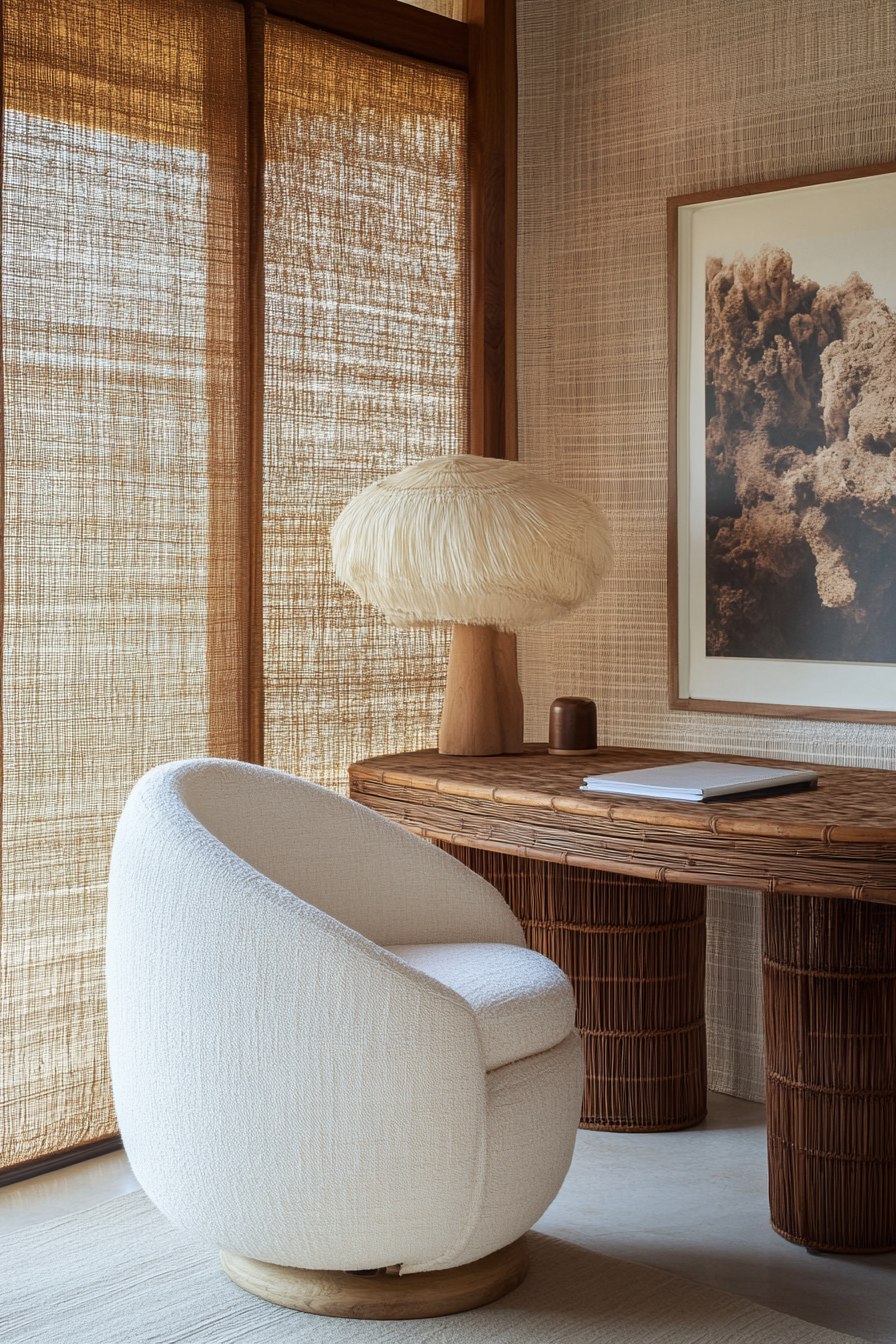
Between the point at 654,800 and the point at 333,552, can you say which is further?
the point at 333,552

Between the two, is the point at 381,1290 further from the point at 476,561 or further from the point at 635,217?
the point at 635,217

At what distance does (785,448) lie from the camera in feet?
9.16

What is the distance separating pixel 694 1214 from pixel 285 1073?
924 mm

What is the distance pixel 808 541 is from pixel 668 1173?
1.25 meters

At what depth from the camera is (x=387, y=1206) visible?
179 cm

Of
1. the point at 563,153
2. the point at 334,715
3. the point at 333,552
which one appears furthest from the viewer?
the point at 563,153

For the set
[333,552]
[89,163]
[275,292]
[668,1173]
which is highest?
[89,163]

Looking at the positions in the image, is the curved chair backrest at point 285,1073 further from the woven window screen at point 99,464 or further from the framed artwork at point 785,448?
the framed artwork at point 785,448

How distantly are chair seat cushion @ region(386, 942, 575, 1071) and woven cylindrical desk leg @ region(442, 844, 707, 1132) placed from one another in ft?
1.74

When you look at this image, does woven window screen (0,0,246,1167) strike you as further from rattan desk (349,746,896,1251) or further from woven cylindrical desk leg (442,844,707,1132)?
woven cylindrical desk leg (442,844,707,1132)

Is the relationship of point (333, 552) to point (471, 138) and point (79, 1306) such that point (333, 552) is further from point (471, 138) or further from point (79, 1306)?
point (79, 1306)

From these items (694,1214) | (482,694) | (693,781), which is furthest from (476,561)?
(694,1214)

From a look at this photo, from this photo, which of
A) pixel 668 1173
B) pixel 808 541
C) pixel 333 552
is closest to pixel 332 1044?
pixel 668 1173

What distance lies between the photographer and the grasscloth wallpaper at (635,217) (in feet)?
9.05
